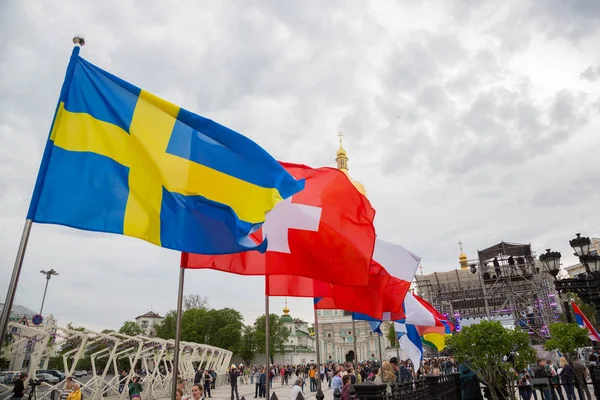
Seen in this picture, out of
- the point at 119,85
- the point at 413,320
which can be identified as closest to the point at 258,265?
the point at 119,85

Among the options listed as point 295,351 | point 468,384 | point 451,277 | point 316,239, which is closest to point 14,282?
point 316,239

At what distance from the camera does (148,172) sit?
521cm

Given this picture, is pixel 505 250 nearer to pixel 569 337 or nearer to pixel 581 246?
pixel 569 337

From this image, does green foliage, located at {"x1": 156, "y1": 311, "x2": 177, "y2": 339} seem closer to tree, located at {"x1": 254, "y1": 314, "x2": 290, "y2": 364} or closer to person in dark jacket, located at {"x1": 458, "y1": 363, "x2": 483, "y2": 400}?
tree, located at {"x1": 254, "y1": 314, "x2": 290, "y2": 364}

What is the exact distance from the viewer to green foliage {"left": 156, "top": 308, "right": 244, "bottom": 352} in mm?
64331

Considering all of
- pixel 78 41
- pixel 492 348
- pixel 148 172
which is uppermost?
pixel 78 41

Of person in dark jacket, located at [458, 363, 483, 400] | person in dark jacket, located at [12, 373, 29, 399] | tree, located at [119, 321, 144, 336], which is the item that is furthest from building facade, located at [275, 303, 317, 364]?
person in dark jacket, located at [12, 373, 29, 399]

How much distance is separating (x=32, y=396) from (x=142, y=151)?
16250 millimetres

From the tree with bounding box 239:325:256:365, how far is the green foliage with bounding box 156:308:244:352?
10.9 feet

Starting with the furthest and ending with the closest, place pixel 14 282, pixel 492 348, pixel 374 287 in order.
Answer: pixel 492 348
pixel 374 287
pixel 14 282

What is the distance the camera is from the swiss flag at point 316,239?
696 cm

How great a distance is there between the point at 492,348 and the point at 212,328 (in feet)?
195

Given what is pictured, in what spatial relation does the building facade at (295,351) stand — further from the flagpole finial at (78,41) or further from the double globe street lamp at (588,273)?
the flagpole finial at (78,41)

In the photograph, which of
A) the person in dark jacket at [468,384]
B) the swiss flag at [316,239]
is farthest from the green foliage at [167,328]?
the swiss flag at [316,239]
